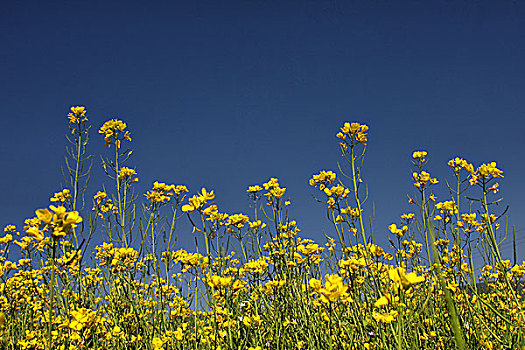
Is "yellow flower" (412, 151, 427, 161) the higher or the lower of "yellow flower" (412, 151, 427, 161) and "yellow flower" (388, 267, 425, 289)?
the higher

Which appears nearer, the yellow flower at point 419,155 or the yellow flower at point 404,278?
the yellow flower at point 404,278

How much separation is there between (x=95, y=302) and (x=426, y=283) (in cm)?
287

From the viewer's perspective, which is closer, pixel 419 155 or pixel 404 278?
pixel 404 278

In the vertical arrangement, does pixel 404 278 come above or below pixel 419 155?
below

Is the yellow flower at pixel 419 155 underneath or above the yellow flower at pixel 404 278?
above

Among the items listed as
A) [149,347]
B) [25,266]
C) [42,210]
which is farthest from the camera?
[25,266]

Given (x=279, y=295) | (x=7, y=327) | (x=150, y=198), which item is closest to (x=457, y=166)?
(x=279, y=295)

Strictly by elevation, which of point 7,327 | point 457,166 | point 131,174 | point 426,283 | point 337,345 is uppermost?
point 131,174

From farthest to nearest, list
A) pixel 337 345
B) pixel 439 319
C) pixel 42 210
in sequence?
1. pixel 439 319
2. pixel 337 345
3. pixel 42 210

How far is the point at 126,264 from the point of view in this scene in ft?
8.80

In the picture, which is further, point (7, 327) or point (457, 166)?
point (7, 327)

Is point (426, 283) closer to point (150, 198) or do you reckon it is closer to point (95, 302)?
point (150, 198)

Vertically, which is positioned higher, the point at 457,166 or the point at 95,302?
the point at 457,166

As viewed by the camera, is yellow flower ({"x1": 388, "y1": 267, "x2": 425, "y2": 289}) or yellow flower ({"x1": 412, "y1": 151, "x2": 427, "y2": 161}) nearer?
yellow flower ({"x1": 388, "y1": 267, "x2": 425, "y2": 289})
